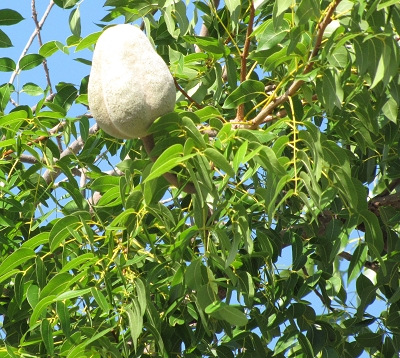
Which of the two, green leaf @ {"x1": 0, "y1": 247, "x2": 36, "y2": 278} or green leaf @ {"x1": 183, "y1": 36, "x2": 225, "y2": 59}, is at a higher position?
green leaf @ {"x1": 183, "y1": 36, "x2": 225, "y2": 59}

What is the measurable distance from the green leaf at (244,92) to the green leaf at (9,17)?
26.4 inches

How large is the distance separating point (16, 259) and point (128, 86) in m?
0.74

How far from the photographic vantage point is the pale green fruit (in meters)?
1.71

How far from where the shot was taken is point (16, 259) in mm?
2221

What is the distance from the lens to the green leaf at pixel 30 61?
7.97 feet

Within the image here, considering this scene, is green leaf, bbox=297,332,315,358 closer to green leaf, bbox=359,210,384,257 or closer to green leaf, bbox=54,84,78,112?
green leaf, bbox=359,210,384,257

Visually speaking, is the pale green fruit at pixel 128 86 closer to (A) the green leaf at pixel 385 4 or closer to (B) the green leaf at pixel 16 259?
(A) the green leaf at pixel 385 4

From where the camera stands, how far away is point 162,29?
99.3 inches

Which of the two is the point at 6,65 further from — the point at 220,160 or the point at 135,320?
the point at 220,160

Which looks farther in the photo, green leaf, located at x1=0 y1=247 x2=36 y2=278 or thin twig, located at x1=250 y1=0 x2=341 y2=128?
green leaf, located at x1=0 y1=247 x2=36 y2=278

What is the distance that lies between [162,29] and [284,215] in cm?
67

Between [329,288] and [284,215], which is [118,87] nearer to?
[284,215]

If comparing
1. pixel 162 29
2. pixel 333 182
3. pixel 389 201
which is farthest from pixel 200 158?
pixel 389 201

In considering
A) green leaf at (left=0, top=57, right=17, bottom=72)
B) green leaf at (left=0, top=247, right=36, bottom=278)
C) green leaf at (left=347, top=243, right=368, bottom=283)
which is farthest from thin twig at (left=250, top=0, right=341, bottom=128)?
green leaf at (left=0, top=57, right=17, bottom=72)
